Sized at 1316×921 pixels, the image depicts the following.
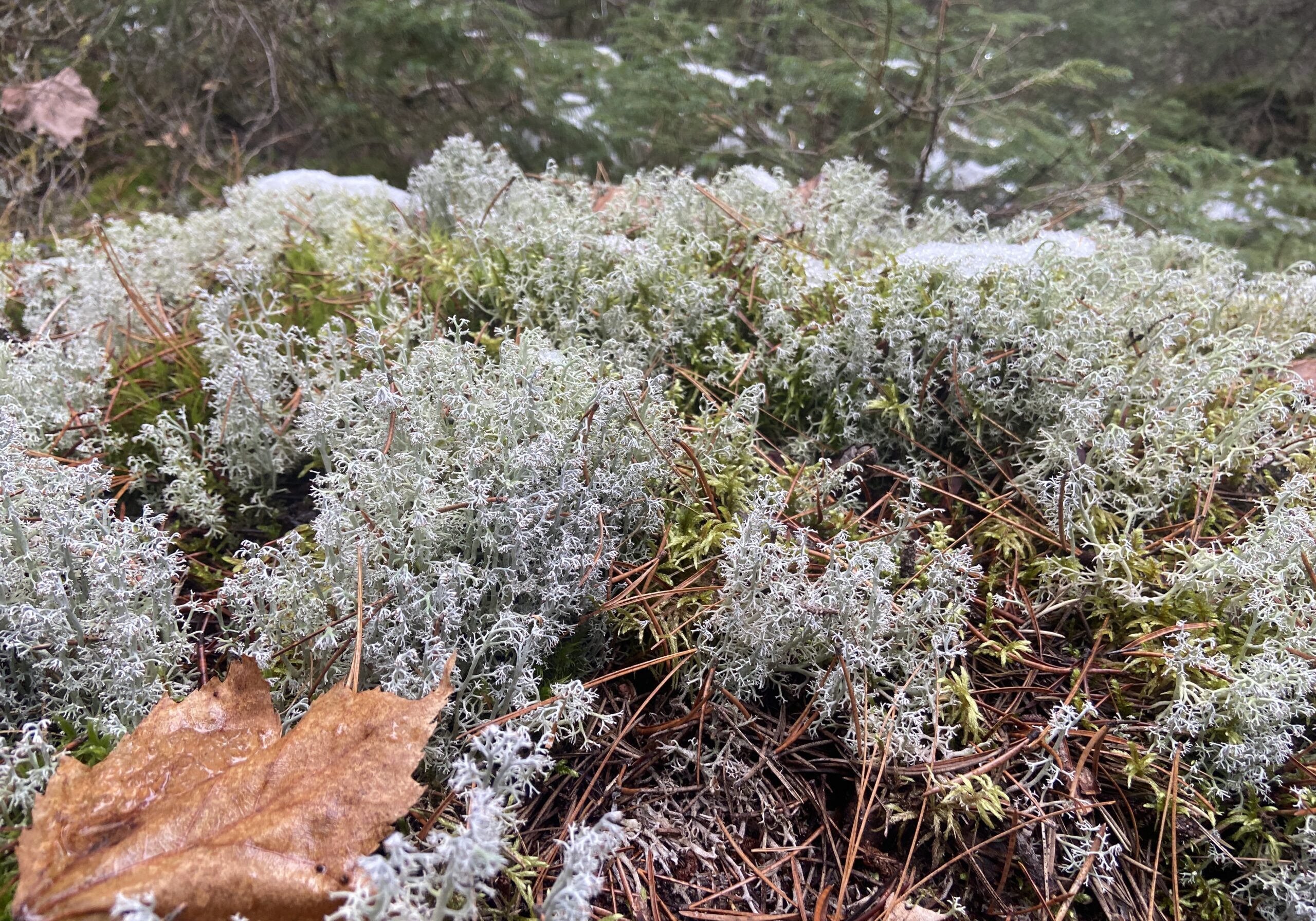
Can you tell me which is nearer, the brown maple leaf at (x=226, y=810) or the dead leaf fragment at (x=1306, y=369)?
the brown maple leaf at (x=226, y=810)

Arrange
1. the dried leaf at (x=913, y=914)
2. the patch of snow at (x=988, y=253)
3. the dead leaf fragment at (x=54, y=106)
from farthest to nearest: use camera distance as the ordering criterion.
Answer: the dead leaf fragment at (x=54, y=106)
the patch of snow at (x=988, y=253)
the dried leaf at (x=913, y=914)

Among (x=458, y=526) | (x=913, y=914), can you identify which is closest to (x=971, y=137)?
(x=458, y=526)

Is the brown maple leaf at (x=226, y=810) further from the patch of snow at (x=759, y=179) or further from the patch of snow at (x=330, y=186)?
the patch of snow at (x=330, y=186)

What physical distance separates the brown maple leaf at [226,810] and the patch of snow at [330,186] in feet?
9.96

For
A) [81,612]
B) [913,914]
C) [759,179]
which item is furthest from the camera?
[759,179]

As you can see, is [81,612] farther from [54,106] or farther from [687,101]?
[54,106]

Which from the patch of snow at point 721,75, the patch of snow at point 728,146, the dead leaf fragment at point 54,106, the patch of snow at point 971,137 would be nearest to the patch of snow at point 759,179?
the patch of snow at point 728,146

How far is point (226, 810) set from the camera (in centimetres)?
132

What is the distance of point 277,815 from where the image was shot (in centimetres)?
130

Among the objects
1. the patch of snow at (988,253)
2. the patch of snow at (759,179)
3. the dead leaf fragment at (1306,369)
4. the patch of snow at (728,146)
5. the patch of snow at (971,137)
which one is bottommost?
the patch of snow at (728,146)

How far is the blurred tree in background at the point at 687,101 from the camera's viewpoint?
4691 millimetres

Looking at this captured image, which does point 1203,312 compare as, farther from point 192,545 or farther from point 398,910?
point 192,545

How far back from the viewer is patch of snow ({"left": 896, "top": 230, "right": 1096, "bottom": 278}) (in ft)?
8.77

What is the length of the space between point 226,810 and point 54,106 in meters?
6.65
